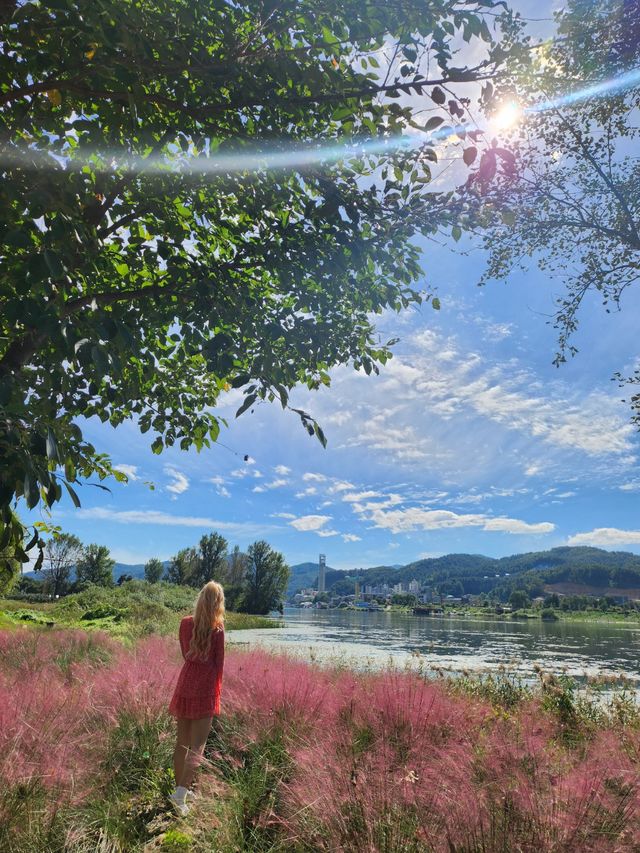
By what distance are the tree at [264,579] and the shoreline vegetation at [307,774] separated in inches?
3271

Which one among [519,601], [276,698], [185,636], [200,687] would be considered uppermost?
[185,636]

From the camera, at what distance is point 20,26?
11.2 feet

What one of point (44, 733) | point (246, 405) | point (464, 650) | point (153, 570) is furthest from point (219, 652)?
point (153, 570)

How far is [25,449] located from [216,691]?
3.92 meters

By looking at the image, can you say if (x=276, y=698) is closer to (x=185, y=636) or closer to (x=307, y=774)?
(x=185, y=636)

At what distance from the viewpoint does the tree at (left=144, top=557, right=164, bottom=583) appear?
95.3m

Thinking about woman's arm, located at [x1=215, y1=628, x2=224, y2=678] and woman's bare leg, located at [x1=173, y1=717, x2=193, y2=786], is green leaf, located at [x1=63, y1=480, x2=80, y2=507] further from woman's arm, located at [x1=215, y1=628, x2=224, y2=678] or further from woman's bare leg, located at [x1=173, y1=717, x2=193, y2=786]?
woman's arm, located at [x1=215, y1=628, x2=224, y2=678]

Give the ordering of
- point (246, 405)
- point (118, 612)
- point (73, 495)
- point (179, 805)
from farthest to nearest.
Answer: point (118, 612) < point (179, 805) < point (246, 405) < point (73, 495)

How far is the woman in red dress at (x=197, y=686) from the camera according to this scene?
15.5 feet

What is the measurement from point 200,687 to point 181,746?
0.53 metres

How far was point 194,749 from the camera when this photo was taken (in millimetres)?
4891

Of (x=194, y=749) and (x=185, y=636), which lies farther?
(x=185, y=636)

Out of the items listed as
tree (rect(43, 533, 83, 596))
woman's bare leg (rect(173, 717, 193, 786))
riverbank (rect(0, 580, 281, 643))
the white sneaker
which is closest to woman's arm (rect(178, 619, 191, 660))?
woman's bare leg (rect(173, 717, 193, 786))

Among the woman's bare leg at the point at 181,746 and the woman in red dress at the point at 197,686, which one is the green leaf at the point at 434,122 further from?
the woman's bare leg at the point at 181,746
